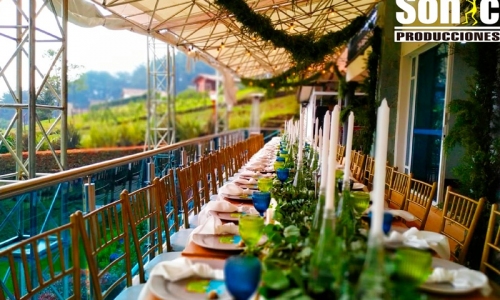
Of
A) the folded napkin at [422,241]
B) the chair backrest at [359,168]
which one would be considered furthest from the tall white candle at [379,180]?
the chair backrest at [359,168]

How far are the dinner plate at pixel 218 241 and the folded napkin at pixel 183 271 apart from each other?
24 cm

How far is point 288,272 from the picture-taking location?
44.6 inches

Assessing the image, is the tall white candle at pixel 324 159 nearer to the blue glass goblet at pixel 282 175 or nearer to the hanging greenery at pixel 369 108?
the blue glass goblet at pixel 282 175

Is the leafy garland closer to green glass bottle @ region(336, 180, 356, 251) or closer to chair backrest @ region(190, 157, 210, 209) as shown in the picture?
chair backrest @ region(190, 157, 210, 209)

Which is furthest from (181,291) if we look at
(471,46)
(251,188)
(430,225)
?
(430,225)

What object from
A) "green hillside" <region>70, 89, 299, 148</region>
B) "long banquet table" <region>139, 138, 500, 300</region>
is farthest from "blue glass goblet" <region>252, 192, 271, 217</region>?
"green hillside" <region>70, 89, 299, 148</region>

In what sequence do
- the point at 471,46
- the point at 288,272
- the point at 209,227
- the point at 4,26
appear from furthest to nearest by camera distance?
the point at 4,26
the point at 471,46
the point at 209,227
the point at 288,272

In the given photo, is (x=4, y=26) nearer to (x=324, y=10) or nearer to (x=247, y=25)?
(x=247, y=25)

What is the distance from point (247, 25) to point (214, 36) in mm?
3893

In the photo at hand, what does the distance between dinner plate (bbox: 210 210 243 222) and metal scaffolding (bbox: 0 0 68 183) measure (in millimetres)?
3414

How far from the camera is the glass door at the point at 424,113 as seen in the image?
625 cm

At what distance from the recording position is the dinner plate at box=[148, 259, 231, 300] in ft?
3.93

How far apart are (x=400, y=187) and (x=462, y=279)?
80.4 inches

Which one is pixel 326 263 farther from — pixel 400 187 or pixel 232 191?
pixel 400 187
